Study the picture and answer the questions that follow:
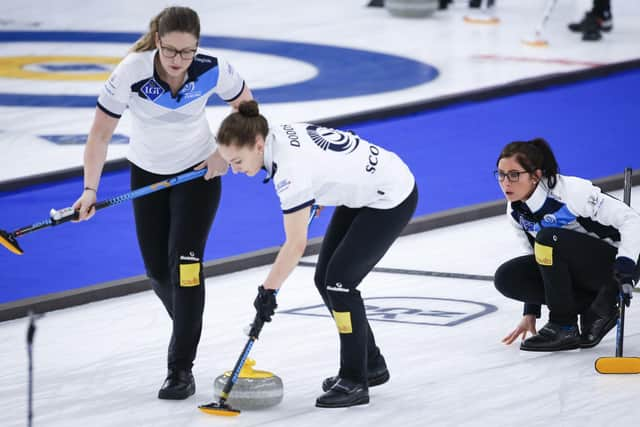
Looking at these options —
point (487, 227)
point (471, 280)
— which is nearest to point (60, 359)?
point (471, 280)

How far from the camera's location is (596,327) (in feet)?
16.9

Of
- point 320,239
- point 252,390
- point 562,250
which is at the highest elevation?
Answer: point 562,250

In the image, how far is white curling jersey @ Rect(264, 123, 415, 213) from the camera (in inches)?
165

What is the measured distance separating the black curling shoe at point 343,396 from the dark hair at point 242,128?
0.92 meters

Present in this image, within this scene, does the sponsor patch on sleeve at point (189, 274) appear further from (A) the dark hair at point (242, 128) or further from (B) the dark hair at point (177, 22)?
(B) the dark hair at point (177, 22)

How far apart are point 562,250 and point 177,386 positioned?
152 centimetres

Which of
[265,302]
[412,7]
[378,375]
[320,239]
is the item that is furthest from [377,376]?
[412,7]

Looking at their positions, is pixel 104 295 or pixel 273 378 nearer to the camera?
pixel 273 378

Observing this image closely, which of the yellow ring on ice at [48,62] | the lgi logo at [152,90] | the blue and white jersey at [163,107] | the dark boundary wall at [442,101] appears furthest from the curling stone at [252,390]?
the yellow ring on ice at [48,62]

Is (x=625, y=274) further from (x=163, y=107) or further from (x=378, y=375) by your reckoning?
(x=163, y=107)

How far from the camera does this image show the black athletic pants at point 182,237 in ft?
15.3

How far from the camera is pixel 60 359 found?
17.0ft

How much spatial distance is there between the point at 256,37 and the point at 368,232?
9.68 metres

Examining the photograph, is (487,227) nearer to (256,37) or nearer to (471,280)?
(471,280)
